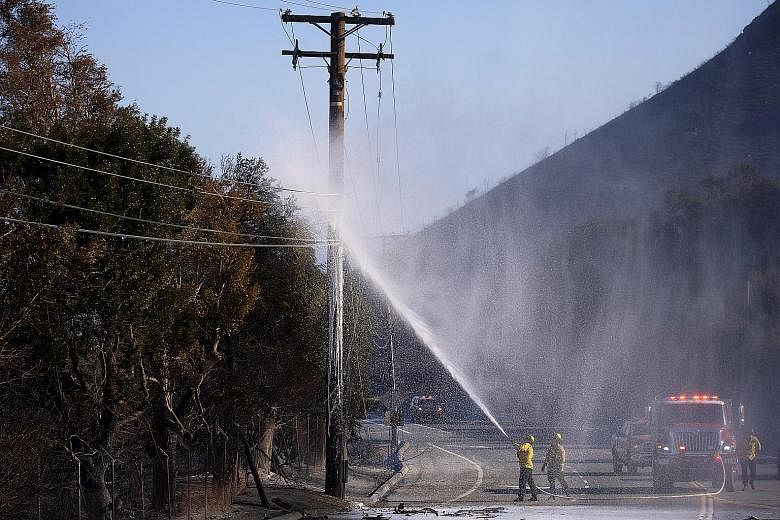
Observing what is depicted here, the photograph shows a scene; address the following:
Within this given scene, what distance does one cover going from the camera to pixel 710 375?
6806 cm

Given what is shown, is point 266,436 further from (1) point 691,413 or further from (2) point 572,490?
(1) point 691,413

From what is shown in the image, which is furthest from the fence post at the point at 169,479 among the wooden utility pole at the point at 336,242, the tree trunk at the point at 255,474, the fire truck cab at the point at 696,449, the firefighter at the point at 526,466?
the fire truck cab at the point at 696,449

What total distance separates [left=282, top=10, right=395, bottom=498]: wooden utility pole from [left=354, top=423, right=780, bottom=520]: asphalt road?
2210 mm

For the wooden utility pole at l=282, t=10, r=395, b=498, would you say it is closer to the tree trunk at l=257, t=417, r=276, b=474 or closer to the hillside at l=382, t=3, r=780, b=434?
the tree trunk at l=257, t=417, r=276, b=474

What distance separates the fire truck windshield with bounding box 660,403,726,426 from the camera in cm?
3191

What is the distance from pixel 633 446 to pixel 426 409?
113 ft

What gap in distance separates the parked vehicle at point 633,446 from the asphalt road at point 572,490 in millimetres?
550

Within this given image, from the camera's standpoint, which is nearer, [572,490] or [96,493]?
[96,493]

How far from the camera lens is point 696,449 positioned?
102ft

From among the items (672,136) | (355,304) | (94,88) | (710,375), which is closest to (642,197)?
(672,136)

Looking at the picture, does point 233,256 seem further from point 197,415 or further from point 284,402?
point 284,402

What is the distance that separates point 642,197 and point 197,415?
347 feet

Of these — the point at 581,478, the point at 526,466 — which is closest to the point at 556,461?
the point at 526,466

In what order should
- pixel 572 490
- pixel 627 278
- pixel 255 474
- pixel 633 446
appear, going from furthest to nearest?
pixel 627 278
pixel 633 446
pixel 572 490
pixel 255 474
